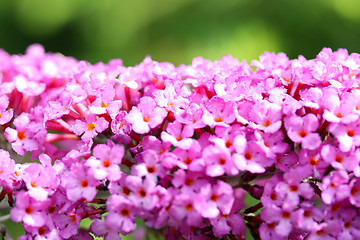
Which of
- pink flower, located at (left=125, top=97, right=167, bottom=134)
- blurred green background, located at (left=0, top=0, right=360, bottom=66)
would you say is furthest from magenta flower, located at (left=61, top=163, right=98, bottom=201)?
blurred green background, located at (left=0, top=0, right=360, bottom=66)

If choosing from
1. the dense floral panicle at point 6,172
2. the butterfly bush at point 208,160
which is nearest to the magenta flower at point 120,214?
the butterfly bush at point 208,160

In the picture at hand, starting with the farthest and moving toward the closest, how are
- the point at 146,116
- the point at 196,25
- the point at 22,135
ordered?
the point at 196,25 < the point at 22,135 < the point at 146,116

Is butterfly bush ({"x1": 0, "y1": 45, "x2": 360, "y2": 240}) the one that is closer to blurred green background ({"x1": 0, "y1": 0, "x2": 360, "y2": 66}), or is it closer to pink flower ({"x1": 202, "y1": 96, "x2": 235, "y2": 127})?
pink flower ({"x1": 202, "y1": 96, "x2": 235, "y2": 127})

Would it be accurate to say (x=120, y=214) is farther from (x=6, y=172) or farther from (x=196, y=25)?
(x=196, y=25)

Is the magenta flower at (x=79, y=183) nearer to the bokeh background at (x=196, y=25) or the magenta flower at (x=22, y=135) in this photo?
the magenta flower at (x=22, y=135)

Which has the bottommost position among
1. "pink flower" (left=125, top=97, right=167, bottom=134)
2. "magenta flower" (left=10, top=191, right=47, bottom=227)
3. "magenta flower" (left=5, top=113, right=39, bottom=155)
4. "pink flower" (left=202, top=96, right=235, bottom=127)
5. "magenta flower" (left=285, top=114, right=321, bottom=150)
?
"magenta flower" (left=10, top=191, right=47, bottom=227)

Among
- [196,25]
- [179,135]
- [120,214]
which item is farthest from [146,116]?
[196,25]
